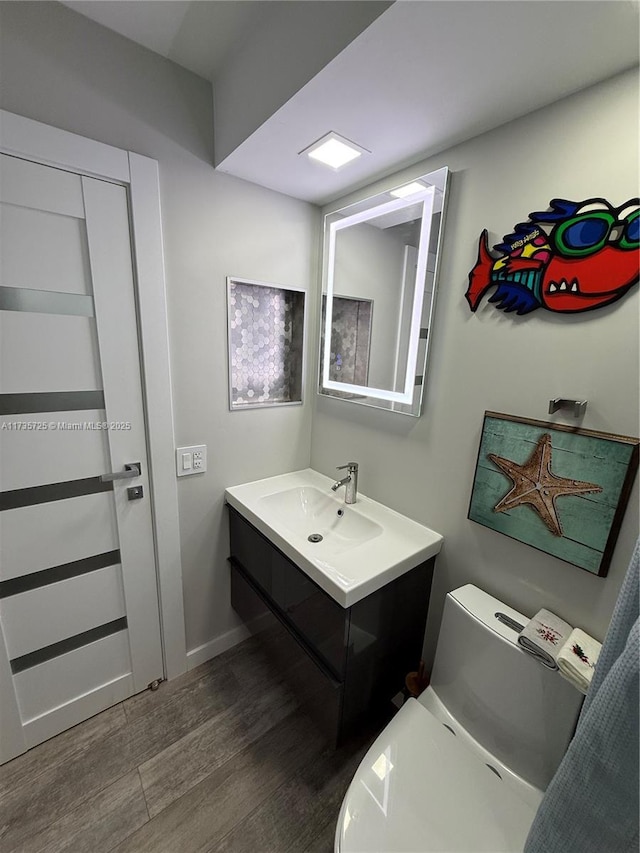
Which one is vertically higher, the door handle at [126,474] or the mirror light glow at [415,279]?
the mirror light glow at [415,279]

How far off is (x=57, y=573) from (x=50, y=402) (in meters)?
0.65

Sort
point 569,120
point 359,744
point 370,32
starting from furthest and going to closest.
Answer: point 359,744 → point 569,120 → point 370,32

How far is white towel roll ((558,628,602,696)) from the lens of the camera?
0.85m

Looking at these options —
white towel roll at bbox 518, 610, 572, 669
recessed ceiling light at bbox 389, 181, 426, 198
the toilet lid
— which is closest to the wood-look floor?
the toilet lid

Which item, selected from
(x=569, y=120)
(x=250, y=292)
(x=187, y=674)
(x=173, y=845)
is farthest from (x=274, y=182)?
(x=173, y=845)

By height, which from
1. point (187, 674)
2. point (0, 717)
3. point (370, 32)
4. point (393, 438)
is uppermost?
point (370, 32)

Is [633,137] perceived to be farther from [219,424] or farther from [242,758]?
[242,758]

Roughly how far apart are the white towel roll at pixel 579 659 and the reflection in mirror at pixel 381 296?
838 mm

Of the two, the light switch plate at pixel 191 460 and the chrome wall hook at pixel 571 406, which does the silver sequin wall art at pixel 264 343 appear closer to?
the light switch plate at pixel 191 460

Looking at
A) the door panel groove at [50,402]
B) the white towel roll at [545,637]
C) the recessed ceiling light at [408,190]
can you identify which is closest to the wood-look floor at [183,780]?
the white towel roll at [545,637]

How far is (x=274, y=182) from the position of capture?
56.3 inches

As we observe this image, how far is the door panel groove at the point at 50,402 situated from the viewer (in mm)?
1108

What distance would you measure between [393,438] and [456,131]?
106 cm

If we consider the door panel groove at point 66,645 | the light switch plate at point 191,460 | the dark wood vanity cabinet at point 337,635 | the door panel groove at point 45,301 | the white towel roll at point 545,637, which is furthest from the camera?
the light switch plate at point 191,460
